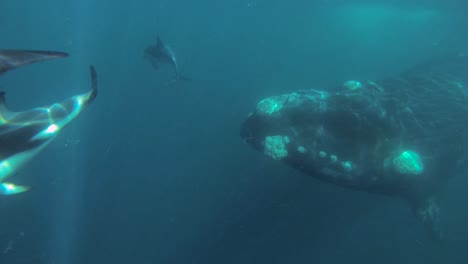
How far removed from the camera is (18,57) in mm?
3238

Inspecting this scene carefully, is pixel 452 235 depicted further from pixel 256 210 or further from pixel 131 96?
pixel 131 96

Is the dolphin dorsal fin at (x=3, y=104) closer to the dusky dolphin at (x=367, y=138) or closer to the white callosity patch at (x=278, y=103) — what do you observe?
the dusky dolphin at (x=367, y=138)

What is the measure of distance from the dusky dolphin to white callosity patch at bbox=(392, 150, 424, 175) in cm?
3

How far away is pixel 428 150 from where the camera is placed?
10539 millimetres

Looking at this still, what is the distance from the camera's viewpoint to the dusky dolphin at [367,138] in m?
9.38

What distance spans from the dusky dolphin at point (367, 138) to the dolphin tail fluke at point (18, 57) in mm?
6808

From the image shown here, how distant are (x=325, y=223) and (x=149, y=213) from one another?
8.67 meters

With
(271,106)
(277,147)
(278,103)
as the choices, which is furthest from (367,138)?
(271,106)

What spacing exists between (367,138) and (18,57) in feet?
28.3

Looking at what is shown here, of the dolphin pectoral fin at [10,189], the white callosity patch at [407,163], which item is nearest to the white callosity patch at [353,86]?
the white callosity patch at [407,163]

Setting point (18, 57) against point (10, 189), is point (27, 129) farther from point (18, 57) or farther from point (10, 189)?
point (18, 57)

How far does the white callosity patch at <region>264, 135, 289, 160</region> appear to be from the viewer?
→ 366 inches

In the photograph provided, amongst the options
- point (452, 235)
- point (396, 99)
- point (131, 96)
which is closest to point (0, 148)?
point (396, 99)

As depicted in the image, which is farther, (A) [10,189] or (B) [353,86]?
(B) [353,86]
